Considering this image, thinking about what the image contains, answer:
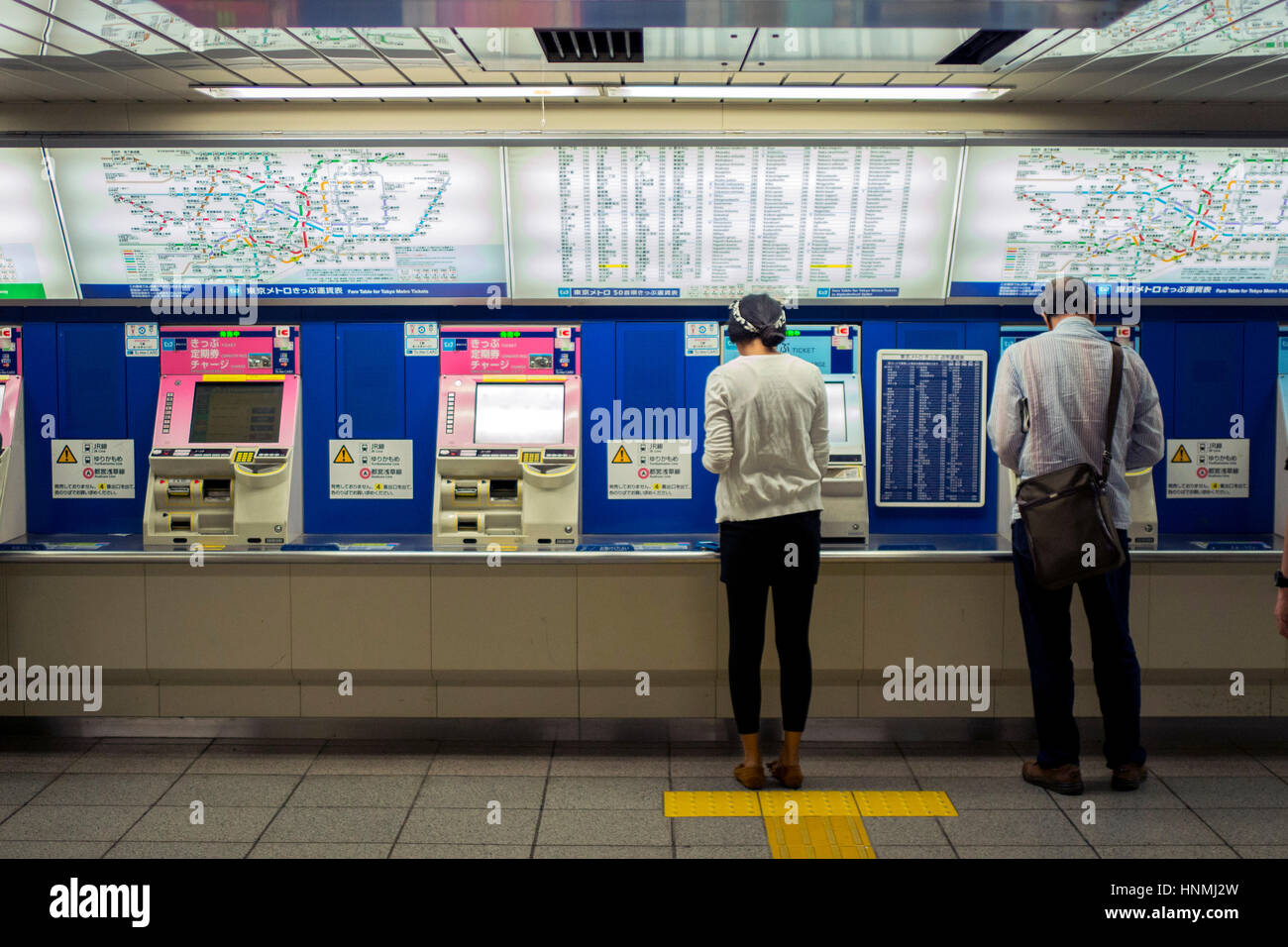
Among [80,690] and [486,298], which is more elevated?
[486,298]

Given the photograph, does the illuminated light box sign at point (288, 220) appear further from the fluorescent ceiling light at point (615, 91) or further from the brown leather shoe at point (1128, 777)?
the brown leather shoe at point (1128, 777)

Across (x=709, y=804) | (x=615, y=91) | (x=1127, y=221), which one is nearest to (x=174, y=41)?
(x=615, y=91)

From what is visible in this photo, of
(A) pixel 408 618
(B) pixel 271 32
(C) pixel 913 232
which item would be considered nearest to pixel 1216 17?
(C) pixel 913 232

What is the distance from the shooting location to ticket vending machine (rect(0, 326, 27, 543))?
4305mm

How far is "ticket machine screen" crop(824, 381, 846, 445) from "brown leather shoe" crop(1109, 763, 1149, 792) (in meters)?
1.60

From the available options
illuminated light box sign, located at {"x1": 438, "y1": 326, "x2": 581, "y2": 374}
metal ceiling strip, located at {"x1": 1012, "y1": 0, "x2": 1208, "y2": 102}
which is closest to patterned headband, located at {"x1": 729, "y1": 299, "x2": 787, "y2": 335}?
illuminated light box sign, located at {"x1": 438, "y1": 326, "x2": 581, "y2": 374}

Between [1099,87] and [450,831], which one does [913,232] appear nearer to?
[1099,87]

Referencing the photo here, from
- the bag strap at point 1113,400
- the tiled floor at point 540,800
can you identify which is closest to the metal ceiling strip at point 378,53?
the tiled floor at point 540,800

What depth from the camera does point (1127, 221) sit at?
4367 mm

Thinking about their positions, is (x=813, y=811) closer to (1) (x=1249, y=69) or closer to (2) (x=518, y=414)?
(2) (x=518, y=414)

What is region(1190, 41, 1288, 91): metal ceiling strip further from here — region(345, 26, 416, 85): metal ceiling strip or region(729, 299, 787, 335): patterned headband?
region(345, 26, 416, 85): metal ceiling strip

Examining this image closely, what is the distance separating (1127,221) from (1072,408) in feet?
4.32

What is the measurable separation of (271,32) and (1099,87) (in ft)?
10.3

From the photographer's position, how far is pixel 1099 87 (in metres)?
4.08
